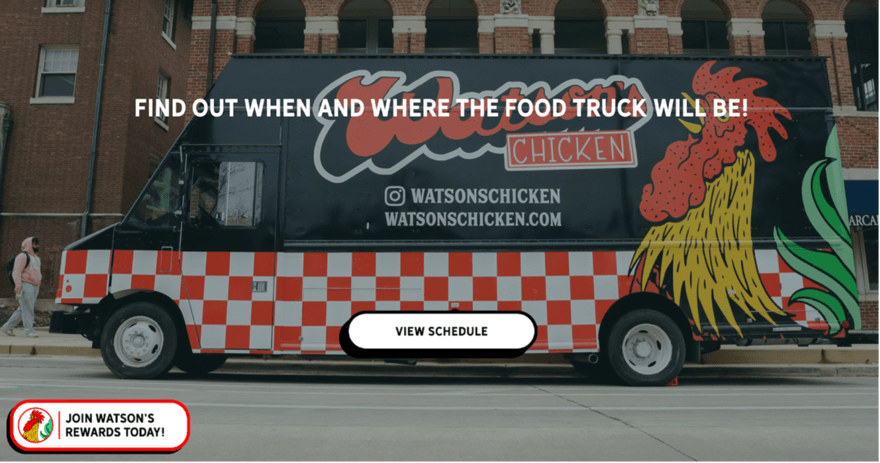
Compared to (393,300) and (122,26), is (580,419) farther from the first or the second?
(122,26)

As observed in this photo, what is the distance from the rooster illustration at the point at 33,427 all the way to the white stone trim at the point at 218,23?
1218 cm

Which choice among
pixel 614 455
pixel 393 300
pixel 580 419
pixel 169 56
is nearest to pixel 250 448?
pixel 614 455

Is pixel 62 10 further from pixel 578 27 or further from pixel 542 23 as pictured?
pixel 578 27

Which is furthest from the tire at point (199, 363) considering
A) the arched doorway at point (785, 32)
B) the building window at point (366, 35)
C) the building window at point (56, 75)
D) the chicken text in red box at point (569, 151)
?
the arched doorway at point (785, 32)

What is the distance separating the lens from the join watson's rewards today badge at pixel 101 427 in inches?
83.0

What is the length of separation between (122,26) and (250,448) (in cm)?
1633

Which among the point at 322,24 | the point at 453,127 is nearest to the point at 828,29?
the point at 453,127

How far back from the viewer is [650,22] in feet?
41.7

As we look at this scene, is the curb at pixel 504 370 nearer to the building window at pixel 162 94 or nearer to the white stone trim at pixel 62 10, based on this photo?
the building window at pixel 162 94

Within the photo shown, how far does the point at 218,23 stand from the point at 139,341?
9.17 metres

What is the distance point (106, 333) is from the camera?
591 centimetres

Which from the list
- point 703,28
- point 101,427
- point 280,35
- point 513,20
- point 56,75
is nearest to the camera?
point 101,427

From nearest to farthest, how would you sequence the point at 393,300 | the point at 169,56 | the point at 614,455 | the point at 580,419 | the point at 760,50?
the point at 614,455
the point at 580,419
the point at 393,300
the point at 760,50
the point at 169,56

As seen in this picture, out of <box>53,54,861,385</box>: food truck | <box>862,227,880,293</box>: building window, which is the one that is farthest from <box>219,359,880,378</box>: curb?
<box>862,227,880,293</box>: building window
